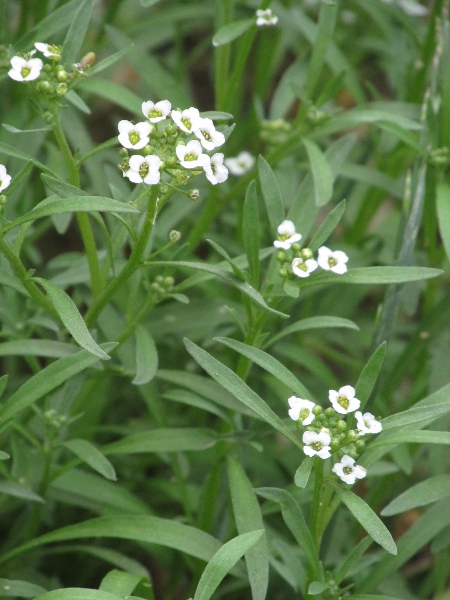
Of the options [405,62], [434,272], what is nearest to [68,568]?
[434,272]

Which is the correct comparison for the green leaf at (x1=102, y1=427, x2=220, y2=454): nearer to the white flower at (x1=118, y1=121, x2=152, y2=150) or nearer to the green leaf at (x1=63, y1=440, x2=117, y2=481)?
the green leaf at (x1=63, y1=440, x2=117, y2=481)

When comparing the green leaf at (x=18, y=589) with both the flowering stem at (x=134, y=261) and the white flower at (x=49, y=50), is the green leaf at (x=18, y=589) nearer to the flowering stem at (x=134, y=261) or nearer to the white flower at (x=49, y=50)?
the flowering stem at (x=134, y=261)

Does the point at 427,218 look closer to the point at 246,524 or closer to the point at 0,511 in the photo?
the point at 246,524

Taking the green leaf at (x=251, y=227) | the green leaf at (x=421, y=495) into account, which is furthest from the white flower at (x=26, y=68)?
the green leaf at (x=421, y=495)

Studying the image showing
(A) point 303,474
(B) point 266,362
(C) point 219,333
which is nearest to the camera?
(A) point 303,474

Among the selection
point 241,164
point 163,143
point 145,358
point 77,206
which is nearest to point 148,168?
point 163,143

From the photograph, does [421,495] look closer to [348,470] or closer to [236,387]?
[348,470]

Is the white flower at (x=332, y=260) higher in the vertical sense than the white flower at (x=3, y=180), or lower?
higher
